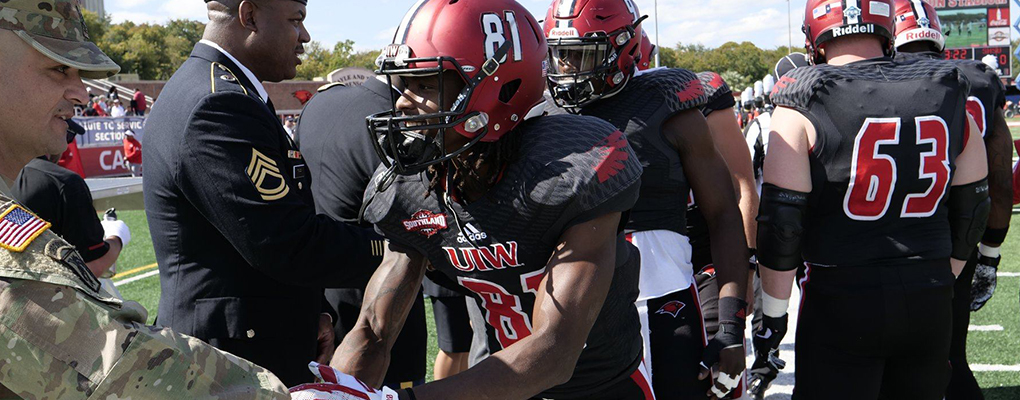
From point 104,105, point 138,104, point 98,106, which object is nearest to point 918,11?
point 98,106

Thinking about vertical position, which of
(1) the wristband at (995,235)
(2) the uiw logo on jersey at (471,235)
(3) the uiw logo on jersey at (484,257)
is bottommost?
(1) the wristband at (995,235)

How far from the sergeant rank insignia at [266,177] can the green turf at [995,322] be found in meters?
3.06

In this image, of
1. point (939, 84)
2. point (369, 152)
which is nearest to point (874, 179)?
point (939, 84)

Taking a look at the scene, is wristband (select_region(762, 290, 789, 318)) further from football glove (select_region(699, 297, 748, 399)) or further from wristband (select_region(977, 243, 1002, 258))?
wristband (select_region(977, 243, 1002, 258))

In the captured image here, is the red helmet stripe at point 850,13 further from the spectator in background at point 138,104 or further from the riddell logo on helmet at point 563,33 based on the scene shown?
the spectator in background at point 138,104

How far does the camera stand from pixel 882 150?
2916mm

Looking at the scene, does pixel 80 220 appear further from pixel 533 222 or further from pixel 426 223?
pixel 533 222

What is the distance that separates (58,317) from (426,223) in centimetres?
114

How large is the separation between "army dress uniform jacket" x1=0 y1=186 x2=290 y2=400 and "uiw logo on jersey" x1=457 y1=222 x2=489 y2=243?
0.99 meters

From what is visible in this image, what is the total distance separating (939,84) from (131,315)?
9.05 ft

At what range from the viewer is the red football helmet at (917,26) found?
451cm

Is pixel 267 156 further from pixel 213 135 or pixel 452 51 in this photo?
pixel 452 51

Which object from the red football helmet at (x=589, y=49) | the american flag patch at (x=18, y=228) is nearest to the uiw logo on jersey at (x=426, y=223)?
the american flag patch at (x=18, y=228)

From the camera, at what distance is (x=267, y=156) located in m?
2.46
